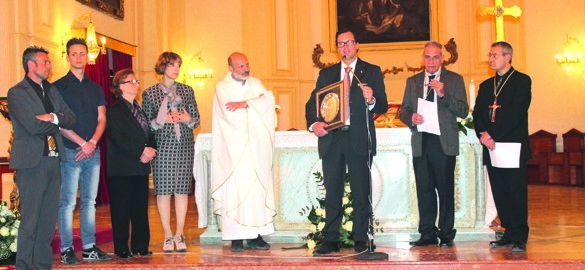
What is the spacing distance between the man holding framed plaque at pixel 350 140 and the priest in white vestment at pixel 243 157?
0.53 m

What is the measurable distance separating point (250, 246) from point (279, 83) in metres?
8.68

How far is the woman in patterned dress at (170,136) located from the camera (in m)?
6.06

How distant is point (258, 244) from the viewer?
247 inches

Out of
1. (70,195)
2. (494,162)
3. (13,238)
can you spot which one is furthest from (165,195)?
(494,162)

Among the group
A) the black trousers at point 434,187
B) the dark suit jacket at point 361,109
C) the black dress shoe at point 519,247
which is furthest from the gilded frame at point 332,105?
the black dress shoe at point 519,247

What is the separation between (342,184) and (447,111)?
1081 millimetres

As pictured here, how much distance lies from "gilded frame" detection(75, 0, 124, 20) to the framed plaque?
6.73m

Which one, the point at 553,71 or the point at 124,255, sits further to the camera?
the point at 553,71

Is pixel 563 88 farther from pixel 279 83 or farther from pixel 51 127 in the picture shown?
pixel 51 127

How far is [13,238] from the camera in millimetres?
5742

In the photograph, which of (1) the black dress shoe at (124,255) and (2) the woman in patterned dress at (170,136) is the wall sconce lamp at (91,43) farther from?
(1) the black dress shoe at (124,255)

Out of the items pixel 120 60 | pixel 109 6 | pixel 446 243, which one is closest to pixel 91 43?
pixel 109 6

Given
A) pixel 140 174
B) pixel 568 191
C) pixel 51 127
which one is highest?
pixel 51 127

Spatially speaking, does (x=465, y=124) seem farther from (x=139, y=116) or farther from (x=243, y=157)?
(x=139, y=116)
